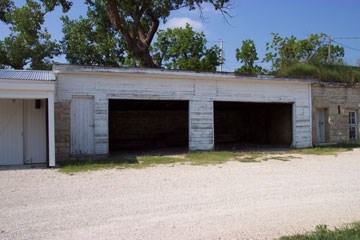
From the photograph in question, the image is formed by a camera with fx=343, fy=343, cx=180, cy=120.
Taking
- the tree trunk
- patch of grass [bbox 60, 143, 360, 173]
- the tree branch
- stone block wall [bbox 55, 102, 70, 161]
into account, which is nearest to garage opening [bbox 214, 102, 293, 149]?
patch of grass [bbox 60, 143, 360, 173]

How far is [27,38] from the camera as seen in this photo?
23.6 m

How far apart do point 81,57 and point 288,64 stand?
14787 mm

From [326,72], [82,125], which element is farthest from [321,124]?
[82,125]

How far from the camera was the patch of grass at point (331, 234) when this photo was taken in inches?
160

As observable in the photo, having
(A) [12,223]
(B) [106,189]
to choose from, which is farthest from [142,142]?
(A) [12,223]

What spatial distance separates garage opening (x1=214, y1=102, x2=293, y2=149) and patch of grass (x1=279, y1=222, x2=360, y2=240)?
14.1m

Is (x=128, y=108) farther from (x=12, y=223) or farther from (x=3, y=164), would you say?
(x=12, y=223)

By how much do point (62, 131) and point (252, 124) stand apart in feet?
46.5

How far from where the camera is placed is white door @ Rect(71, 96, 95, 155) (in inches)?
507

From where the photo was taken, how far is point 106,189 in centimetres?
741

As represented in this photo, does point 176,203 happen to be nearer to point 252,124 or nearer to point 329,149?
point 329,149

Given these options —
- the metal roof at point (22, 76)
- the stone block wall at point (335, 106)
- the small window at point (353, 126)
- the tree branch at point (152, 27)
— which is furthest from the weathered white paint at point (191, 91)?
the tree branch at point (152, 27)

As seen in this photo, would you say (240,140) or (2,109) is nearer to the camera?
(2,109)

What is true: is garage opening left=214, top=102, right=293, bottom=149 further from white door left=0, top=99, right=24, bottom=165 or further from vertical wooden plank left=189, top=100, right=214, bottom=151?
white door left=0, top=99, right=24, bottom=165
